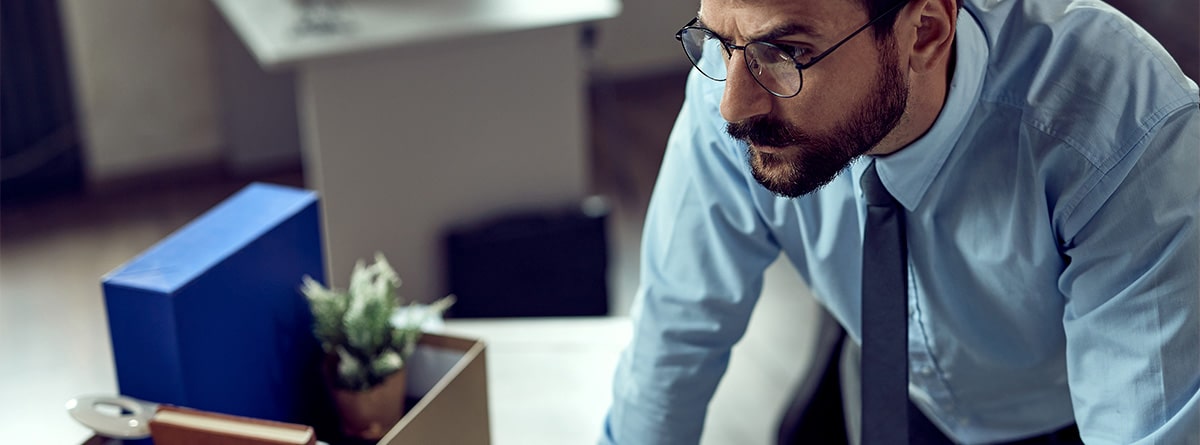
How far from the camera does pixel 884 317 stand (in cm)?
121

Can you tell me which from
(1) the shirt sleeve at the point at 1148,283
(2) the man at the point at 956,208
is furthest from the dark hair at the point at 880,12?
(1) the shirt sleeve at the point at 1148,283

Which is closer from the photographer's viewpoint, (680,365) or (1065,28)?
(1065,28)

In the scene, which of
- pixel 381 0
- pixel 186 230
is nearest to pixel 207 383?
pixel 186 230

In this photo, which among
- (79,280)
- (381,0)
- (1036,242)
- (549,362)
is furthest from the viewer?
(79,280)

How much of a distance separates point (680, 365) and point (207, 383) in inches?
18.4

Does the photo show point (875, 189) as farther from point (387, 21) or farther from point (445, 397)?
point (387, 21)

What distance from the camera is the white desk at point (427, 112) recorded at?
2.80 m

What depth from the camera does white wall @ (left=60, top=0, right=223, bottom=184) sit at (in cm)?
400

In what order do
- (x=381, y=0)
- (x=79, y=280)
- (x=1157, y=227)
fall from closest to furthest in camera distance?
(x=1157, y=227)
(x=381, y=0)
(x=79, y=280)

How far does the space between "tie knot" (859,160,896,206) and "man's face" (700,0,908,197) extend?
9cm

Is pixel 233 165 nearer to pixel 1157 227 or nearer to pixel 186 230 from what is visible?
pixel 186 230

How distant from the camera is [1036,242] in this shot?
1.13 metres

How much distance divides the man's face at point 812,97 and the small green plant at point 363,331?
407 millimetres

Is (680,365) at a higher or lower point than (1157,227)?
lower
